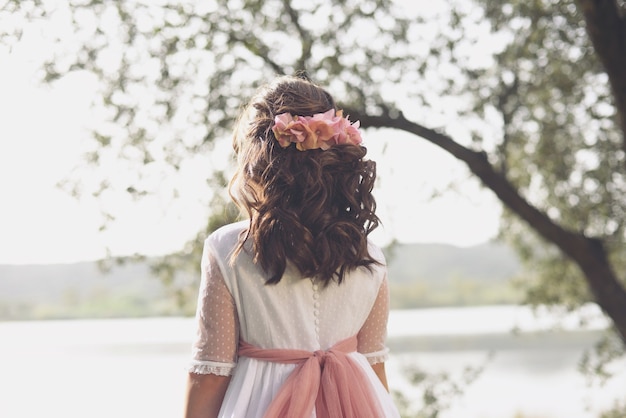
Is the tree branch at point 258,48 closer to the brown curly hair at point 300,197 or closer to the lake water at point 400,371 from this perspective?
the lake water at point 400,371

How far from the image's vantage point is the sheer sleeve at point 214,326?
6.49 ft

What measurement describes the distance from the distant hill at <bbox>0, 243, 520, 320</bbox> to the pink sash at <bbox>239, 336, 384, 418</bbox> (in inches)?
1449

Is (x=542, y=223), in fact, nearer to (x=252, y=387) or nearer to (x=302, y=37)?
(x=302, y=37)

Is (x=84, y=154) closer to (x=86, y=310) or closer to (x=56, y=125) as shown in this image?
(x=56, y=125)

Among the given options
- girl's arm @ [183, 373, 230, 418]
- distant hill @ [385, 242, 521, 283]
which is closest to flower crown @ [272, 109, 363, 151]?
girl's arm @ [183, 373, 230, 418]

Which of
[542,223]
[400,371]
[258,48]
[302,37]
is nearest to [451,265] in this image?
[400,371]

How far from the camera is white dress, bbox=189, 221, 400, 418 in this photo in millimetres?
1980

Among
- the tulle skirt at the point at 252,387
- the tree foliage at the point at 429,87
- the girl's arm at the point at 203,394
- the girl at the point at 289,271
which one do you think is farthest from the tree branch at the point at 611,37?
the girl's arm at the point at 203,394

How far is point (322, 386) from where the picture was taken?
2.08 metres

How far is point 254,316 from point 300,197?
0.30m

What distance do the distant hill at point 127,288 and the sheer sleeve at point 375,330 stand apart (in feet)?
120

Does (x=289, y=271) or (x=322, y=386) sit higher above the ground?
(x=289, y=271)

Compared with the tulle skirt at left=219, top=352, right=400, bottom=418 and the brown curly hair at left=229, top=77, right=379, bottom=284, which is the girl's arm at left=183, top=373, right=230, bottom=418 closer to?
the tulle skirt at left=219, top=352, right=400, bottom=418

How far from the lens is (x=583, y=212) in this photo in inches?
263
